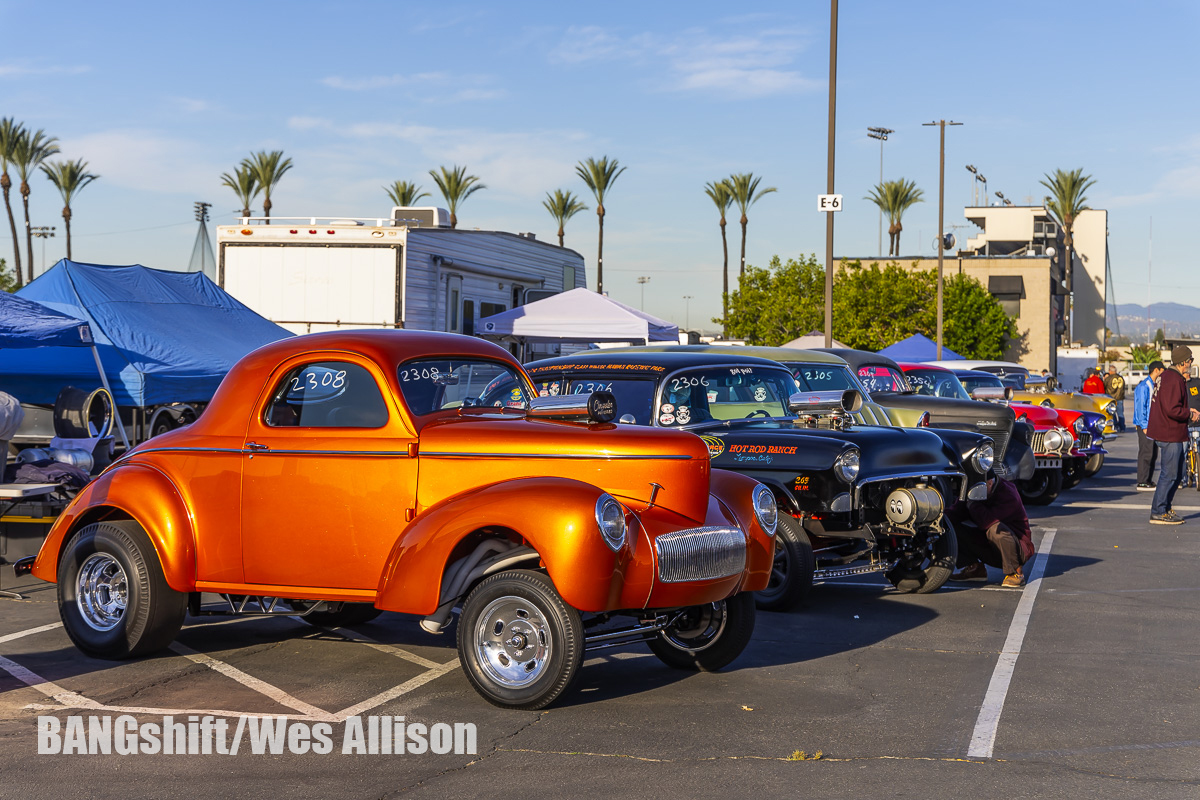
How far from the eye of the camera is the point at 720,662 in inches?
267

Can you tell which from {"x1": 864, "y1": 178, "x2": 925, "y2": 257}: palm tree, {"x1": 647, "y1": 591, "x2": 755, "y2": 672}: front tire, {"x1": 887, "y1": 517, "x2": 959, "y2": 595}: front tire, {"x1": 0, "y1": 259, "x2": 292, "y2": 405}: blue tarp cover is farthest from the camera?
{"x1": 864, "y1": 178, "x2": 925, "y2": 257}: palm tree

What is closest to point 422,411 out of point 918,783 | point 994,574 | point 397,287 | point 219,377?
point 918,783

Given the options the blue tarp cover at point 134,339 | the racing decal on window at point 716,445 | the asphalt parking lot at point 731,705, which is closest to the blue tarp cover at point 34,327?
the blue tarp cover at point 134,339

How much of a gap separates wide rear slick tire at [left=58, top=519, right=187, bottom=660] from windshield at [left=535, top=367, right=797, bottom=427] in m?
3.09

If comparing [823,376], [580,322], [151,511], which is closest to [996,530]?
[823,376]

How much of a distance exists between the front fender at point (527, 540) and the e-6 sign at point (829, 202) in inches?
636

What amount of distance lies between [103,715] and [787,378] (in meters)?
5.90

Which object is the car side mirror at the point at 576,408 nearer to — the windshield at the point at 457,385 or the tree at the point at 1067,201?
the windshield at the point at 457,385

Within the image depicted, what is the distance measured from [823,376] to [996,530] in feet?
9.08

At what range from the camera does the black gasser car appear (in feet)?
27.8

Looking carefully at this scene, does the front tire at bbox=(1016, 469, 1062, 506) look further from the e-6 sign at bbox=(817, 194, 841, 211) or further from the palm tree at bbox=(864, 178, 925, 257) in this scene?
the palm tree at bbox=(864, 178, 925, 257)

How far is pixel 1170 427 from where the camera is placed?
46.5 feet

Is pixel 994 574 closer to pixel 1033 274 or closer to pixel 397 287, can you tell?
Answer: pixel 397 287

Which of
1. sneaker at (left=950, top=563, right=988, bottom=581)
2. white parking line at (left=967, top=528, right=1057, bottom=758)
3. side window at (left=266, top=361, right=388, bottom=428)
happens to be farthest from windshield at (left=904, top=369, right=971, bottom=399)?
side window at (left=266, top=361, right=388, bottom=428)
